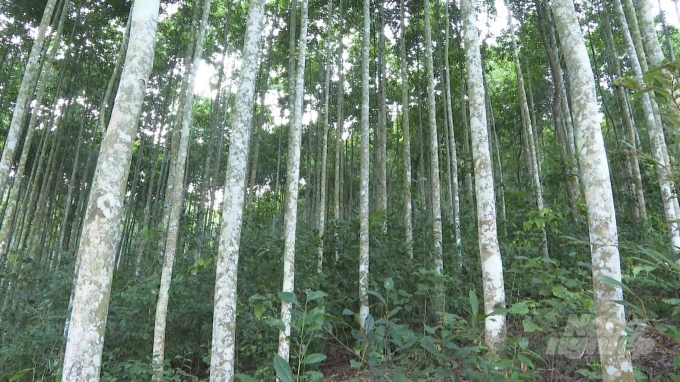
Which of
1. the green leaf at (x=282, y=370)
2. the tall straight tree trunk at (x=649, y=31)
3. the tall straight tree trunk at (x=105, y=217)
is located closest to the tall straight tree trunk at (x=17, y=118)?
the tall straight tree trunk at (x=105, y=217)

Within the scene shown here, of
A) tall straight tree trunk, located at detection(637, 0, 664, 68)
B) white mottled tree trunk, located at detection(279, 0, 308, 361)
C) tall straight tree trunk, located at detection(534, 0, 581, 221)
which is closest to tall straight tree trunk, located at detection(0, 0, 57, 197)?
white mottled tree trunk, located at detection(279, 0, 308, 361)

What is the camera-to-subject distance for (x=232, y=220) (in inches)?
153

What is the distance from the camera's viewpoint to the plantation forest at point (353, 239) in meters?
2.54

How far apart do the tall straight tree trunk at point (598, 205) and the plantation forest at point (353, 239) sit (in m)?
0.01

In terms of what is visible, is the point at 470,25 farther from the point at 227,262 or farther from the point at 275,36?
the point at 275,36

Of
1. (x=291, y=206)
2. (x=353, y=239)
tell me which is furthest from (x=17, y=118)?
(x=353, y=239)

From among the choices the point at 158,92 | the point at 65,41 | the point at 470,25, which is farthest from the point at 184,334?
the point at 158,92

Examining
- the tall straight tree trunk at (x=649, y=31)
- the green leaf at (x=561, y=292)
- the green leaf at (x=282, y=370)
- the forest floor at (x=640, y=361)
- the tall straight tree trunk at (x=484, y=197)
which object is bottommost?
the forest floor at (x=640, y=361)

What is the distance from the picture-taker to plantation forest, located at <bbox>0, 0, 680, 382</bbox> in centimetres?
254

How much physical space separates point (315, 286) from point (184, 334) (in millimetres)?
2116

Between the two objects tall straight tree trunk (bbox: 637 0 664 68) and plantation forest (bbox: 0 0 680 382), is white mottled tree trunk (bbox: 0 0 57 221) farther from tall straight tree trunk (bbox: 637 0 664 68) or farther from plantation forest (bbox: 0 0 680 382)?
tall straight tree trunk (bbox: 637 0 664 68)

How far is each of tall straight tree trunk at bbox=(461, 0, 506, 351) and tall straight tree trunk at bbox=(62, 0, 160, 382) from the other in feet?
8.92

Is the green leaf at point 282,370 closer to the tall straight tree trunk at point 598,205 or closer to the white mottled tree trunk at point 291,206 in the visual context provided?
the tall straight tree trunk at point 598,205

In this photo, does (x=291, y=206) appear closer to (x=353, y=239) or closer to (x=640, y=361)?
(x=353, y=239)
